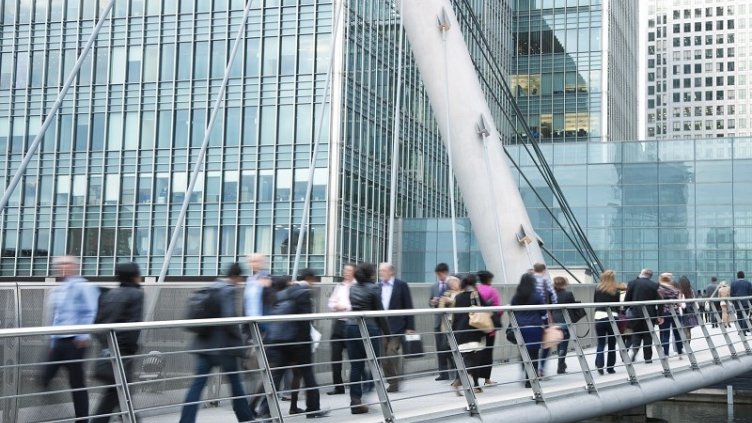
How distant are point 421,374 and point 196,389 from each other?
2734 millimetres

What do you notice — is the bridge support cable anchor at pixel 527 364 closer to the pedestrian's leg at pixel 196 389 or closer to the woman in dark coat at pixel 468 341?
the woman in dark coat at pixel 468 341

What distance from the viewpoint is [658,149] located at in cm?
5134

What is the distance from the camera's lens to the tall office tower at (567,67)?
7681cm

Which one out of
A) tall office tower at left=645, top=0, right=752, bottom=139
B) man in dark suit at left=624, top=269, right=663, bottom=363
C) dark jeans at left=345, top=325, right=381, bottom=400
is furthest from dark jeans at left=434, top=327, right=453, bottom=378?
tall office tower at left=645, top=0, right=752, bottom=139

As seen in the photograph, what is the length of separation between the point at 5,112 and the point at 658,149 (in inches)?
1118

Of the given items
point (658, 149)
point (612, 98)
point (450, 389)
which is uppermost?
point (612, 98)

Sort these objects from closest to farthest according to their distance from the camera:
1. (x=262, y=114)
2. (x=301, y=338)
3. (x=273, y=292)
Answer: (x=301, y=338), (x=273, y=292), (x=262, y=114)

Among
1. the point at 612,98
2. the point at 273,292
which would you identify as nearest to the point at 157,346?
the point at 273,292

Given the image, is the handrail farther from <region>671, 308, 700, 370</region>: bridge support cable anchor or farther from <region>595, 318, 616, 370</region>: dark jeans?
<region>671, 308, 700, 370</region>: bridge support cable anchor

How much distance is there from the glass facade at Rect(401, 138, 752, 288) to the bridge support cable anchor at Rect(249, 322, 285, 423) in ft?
146

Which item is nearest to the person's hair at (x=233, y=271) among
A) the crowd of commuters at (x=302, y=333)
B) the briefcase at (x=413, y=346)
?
the crowd of commuters at (x=302, y=333)

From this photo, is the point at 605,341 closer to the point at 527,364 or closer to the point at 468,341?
the point at 527,364

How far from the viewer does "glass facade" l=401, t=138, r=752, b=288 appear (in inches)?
1977

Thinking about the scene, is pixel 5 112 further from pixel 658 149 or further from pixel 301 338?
pixel 301 338
